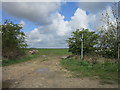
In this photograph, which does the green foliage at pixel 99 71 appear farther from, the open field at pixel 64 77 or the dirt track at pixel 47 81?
the dirt track at pixel 47 81

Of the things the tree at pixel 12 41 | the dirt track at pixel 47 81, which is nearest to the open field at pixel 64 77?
the dirt track at pixel 47 81

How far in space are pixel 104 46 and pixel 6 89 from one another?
15.0 ft

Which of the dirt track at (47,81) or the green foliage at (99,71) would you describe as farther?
the green foliage at (99,71)

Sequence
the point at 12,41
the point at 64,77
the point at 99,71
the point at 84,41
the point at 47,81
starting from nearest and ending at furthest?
the point at 47,81 < the point at 64,77 < the point at 99,71 < the point at 12,41 < the point at 84,41

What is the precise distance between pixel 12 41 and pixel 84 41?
6.84 metres

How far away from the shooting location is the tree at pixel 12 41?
10.2 meters

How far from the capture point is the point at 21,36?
12.2 meters

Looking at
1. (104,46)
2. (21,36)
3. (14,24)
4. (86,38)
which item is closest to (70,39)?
(86,38)

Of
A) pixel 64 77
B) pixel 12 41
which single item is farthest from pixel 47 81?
pixel 12 41

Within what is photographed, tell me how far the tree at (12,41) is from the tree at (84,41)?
494 cm

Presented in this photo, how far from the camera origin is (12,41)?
1065 centimetres

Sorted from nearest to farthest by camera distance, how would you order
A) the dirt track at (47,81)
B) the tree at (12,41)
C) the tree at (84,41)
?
1. the dirt track at (47,81)
2. the tree at (12,41)
3. the tree at (84,41)

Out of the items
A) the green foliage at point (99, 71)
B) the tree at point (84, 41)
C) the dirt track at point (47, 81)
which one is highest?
the tree at point (84, 41)

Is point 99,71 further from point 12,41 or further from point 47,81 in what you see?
point 12,41
